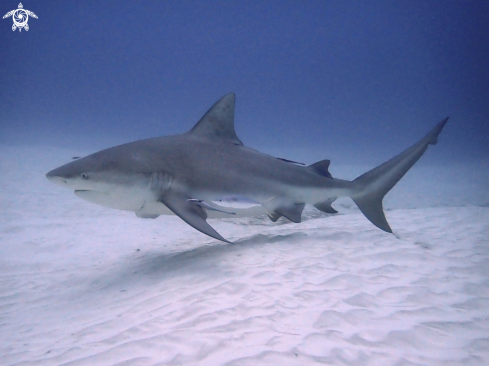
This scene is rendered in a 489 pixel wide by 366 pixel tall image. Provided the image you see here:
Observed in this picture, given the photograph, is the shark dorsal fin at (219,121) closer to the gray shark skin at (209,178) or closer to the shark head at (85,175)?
the gray shark skin at (209,178)

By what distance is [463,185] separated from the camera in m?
18.9

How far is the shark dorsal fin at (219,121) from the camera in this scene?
4.64 meters

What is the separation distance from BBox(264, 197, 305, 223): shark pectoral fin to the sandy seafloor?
42 centimetres

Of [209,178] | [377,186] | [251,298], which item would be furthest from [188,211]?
[377,186]

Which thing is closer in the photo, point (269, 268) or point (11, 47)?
point (269, 268)

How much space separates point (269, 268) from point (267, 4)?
12549cm

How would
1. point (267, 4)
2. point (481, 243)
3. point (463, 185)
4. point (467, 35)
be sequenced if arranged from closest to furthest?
point (481, 243), point (463, 185), point (467, 35), point (267, 4)

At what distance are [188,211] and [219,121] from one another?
172 cm

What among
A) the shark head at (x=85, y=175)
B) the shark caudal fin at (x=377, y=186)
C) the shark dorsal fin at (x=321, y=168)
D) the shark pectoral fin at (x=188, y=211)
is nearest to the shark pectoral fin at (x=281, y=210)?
the shark dorsal fin at (x=321, y=168)

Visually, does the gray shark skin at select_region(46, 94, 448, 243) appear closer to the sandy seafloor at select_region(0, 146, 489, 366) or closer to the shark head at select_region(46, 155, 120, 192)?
the shark head at select_region(46, 155, 120, 192)

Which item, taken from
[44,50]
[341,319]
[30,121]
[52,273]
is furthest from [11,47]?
[341,319]

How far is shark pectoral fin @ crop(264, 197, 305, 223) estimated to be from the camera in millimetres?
4688

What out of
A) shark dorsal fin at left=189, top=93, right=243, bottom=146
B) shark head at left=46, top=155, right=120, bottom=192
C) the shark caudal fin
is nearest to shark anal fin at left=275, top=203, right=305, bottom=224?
the shark caudal fin

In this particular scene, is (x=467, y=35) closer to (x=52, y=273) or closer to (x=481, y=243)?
(x=481, y=243)
